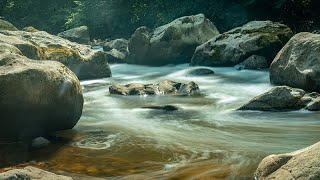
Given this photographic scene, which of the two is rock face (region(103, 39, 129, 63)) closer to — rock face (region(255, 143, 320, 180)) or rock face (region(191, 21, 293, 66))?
rock face (region(191, 21, 293, 66))

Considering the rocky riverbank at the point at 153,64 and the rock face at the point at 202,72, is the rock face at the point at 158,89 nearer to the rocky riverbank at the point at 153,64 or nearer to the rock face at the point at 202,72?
the rocky riverbank at the point at 153,64

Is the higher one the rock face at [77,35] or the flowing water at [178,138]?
the rock face at [77,35]

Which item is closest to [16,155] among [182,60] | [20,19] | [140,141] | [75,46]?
[140,141]

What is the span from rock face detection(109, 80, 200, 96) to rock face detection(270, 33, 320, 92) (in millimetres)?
2460

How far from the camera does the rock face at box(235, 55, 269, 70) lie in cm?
1697

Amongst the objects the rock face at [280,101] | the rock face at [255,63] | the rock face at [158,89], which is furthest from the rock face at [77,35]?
the rock face at [280,101]

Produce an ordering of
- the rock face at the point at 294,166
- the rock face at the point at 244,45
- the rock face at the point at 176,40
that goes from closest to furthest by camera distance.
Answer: the rock face at the point at 294,166, the rock face at the point at 244,45, the rock face at the point at 176,40

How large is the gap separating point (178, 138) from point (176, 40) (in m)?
12.6

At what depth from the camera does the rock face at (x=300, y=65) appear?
39.7ft

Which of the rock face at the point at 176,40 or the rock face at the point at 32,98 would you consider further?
the rock face at the point at 176,40

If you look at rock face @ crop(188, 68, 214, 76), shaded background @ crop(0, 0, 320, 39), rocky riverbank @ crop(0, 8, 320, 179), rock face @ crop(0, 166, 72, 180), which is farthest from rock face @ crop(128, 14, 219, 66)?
rock face @ crop(0, 166, 72, 180)

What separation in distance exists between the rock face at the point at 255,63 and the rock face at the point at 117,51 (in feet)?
25.3

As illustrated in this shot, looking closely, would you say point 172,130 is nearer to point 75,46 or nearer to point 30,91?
point 30,91

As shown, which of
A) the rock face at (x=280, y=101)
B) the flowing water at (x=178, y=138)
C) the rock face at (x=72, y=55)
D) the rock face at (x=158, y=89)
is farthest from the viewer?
the rock face at (x=72, y=55)
